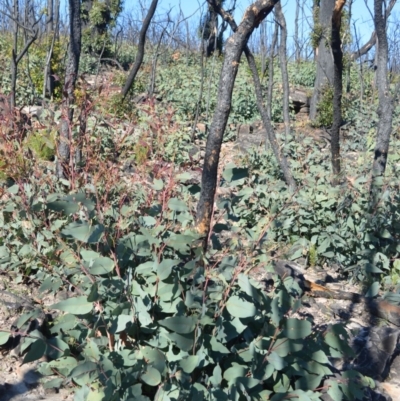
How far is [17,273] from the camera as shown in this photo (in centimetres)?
354

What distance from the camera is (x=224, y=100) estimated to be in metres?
2.53

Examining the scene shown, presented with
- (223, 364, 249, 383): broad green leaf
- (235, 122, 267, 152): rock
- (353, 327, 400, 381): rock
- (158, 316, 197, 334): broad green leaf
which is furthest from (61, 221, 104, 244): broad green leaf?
(235, 122, 267, 152): rock

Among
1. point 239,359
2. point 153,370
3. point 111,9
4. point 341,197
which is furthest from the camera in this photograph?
point 111,9

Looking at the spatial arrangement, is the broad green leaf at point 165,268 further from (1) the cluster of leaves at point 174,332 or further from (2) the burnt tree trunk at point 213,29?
(2) the burnt tree trunk at point 213,29

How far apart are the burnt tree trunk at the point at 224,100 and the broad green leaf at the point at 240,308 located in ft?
1.66

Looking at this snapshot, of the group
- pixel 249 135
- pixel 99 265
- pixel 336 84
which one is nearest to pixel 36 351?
Answer: pixel 99 265

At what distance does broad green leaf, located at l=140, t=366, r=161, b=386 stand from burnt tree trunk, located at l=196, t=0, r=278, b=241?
702 mm

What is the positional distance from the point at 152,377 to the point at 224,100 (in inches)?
47.4

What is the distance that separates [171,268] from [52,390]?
0.94 metres

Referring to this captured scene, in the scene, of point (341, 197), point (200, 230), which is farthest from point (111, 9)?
point (200, 230)

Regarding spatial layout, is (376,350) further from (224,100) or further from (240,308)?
(224,100)

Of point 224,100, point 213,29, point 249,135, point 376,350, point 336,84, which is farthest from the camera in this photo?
point 213,29

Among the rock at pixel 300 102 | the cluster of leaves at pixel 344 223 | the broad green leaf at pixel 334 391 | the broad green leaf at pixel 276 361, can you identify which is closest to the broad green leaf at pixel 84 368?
the broad green leaf at pixel 276 361

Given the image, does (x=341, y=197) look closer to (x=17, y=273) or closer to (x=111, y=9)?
(x=17, y=273)
